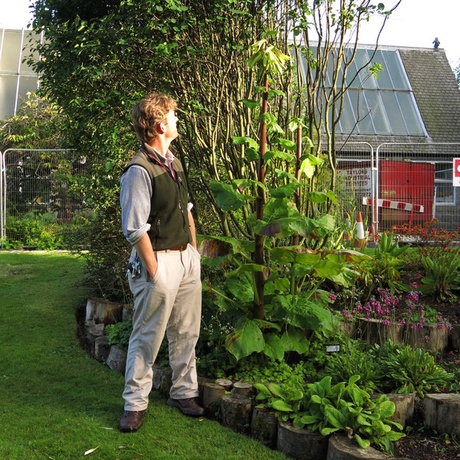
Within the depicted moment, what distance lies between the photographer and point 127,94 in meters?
6.09

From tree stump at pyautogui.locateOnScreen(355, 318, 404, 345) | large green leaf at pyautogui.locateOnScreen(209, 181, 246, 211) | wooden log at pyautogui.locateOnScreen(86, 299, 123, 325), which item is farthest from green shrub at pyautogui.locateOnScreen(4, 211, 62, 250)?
large green leaf at pyautogui.locateOnScreen(209, 181, 246, 211)

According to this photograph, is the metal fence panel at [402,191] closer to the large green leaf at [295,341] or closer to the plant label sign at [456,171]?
the plant label sign at [456,171]

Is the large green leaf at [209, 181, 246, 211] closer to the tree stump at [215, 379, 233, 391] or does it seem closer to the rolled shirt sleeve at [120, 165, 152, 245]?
the rolled shirt sleeve at [120, 165, 152, 245]

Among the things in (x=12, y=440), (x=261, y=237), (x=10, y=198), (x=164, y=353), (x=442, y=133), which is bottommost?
(x=12, y=440)

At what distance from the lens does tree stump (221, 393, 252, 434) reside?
13.1 ft

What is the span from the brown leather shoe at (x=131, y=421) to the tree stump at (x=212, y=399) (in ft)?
1.50

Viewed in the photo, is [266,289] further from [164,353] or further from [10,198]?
[10,198]

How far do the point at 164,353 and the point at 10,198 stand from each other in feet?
36.7

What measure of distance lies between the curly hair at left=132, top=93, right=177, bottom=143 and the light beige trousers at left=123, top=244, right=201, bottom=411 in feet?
2.54

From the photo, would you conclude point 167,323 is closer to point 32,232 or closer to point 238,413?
point 238,413

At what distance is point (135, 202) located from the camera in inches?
151

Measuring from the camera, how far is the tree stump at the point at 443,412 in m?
3.74

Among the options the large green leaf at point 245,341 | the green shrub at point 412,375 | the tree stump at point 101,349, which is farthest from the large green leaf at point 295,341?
the tree stump at point 101,349

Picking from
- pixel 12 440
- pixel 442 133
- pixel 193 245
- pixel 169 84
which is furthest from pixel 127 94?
pixel 442 133
